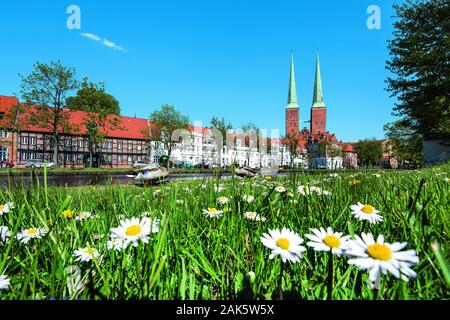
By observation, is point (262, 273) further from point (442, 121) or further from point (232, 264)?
point (442, 121)

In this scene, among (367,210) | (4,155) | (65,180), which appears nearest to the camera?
(367,210)

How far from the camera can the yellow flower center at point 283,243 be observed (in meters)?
0.77

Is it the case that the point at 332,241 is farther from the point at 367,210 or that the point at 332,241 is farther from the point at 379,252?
the point at 367,210

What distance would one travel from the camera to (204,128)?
85.2m

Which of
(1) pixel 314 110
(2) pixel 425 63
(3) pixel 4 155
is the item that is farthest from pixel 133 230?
(1) pixel 314 110

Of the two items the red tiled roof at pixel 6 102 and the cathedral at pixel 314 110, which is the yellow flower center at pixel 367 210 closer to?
the red tiled roof at pixel 6 102

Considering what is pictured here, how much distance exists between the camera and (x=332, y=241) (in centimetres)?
76

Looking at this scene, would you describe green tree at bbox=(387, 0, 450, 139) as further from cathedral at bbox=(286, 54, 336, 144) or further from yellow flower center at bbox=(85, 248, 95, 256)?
cathedral at bbox=(286, 54, 336, 144)

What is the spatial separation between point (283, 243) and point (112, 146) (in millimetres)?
67163

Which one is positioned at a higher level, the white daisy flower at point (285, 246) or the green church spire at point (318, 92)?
the green church spire at point (318, 92)

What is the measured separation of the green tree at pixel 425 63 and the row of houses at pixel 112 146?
63.3 feet

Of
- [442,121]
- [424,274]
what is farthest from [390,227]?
[442,121]

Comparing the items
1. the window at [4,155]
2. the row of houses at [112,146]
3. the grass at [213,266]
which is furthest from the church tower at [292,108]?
the grass at [213,266]
